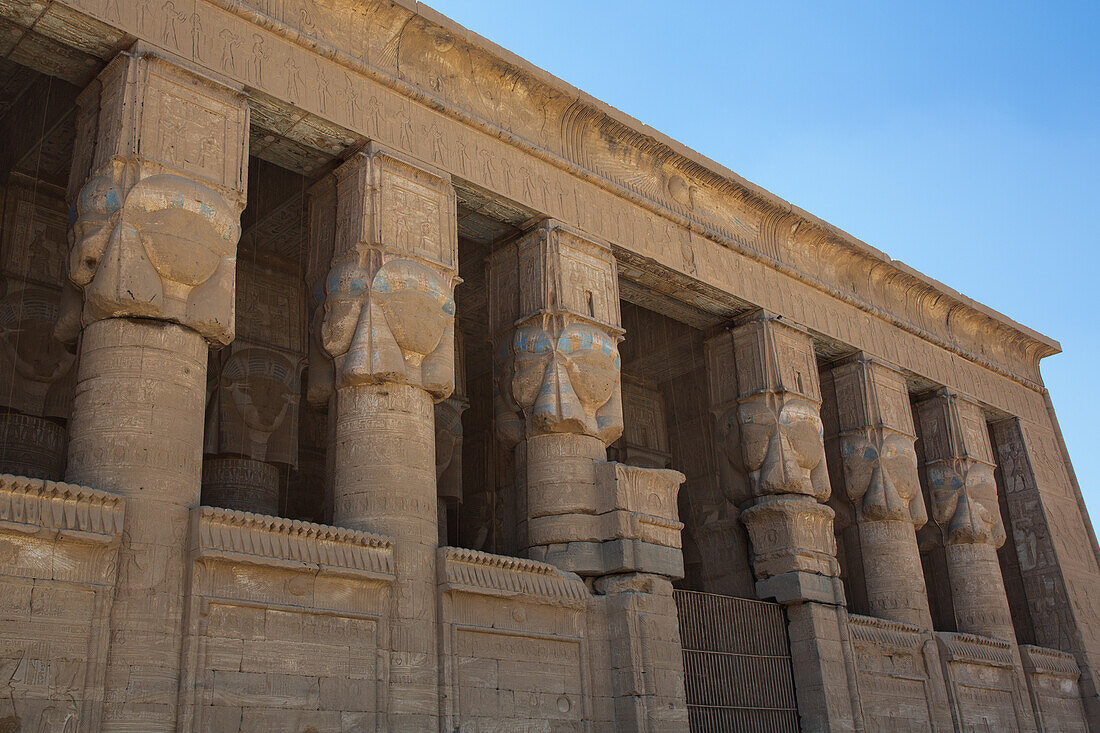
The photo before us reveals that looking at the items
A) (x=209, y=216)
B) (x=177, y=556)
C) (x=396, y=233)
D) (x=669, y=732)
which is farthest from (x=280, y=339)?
(x=669, y=732)

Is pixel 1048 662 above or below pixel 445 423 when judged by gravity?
below

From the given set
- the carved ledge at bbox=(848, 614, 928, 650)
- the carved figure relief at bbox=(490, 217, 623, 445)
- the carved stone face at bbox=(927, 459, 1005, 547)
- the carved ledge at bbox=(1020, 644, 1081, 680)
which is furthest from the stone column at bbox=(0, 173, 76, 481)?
the carved ledge at bbox=(1020, 644, 1081, 680)

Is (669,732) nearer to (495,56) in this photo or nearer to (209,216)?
(209,216)

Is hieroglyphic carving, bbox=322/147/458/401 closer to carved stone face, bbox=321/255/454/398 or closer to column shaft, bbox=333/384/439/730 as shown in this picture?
carved stone face, bbox=321/255/454/398

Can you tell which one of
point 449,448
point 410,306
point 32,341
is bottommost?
point 410,306

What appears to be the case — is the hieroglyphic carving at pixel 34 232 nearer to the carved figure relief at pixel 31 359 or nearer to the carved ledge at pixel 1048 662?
the carved figure relief at pixel 31 359

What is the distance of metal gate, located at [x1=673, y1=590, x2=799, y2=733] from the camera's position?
398 inches

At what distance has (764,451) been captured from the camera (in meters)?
12.0

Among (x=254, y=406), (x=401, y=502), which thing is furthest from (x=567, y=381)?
(x=254, y=406)

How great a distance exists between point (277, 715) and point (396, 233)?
13.0 feet

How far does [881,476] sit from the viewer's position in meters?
13.1

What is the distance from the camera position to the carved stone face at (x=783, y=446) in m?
11.8

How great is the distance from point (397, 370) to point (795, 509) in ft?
17.1

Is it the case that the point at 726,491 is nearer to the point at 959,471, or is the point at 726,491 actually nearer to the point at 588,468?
the point at 588,468
